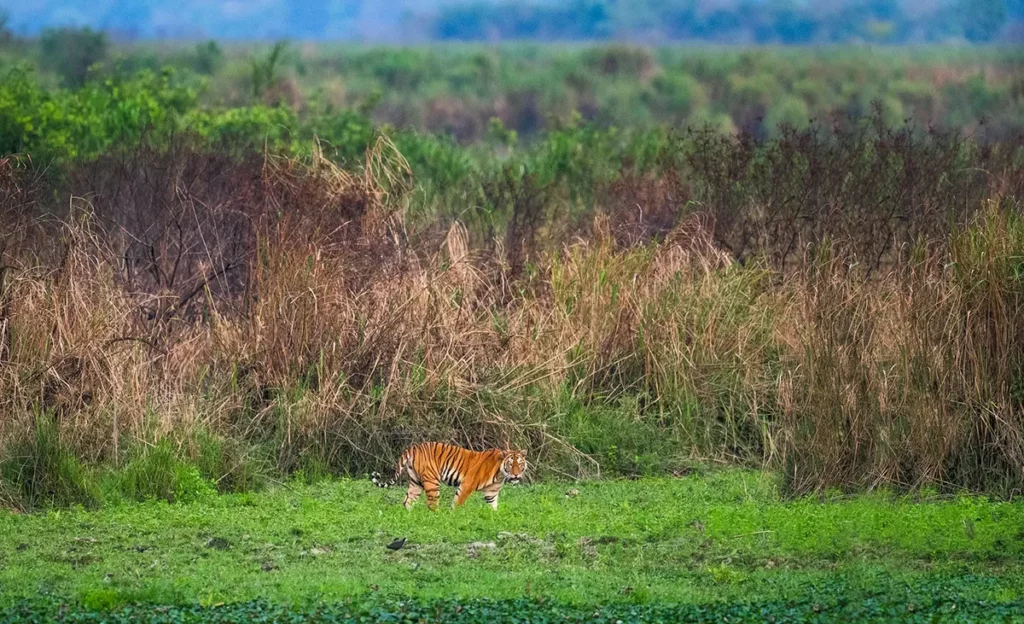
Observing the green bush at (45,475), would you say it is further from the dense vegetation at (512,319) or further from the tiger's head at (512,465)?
the tiger's head at (512,465)

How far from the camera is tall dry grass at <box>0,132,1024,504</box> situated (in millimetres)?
10203

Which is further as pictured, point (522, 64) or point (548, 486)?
point (522, 64)

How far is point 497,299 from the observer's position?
44.9 feet

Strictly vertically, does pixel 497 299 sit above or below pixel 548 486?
above

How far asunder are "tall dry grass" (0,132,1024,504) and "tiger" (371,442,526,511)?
4.72ft

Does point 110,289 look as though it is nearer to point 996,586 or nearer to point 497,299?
point 497,299

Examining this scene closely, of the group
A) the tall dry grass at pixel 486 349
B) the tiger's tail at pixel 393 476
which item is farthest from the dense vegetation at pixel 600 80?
the tiger's tail at pixel 393 476

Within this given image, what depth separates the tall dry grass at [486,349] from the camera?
10203 mm

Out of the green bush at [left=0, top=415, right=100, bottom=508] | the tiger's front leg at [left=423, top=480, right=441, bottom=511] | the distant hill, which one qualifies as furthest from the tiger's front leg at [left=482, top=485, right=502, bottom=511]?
the distant hill

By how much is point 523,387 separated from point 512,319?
1.01 m

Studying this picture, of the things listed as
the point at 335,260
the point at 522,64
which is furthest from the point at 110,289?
the point at 522,64

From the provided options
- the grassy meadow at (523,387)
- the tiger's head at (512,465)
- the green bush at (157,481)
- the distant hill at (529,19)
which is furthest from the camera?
the distant hill at (529,19)

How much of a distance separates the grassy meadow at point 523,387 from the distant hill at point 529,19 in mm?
37766

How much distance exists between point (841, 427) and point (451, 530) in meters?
2.79
